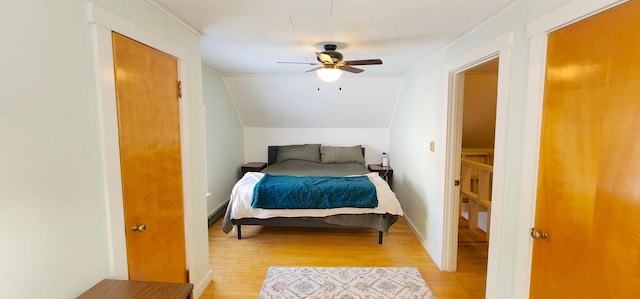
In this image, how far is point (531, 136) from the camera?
146 centimetres

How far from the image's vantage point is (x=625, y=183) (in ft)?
3.38

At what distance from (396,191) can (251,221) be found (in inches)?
97.2

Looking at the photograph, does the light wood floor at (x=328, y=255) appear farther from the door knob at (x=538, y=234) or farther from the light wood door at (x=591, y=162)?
the light wood door at (x=591, y=162)

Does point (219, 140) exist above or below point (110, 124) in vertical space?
below

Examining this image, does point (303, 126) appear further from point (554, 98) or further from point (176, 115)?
point (554, 98)

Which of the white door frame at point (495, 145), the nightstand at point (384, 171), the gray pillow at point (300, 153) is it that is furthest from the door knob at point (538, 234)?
the gray pillow at point (300, 153)

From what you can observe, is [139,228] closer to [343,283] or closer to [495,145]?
[343,283]

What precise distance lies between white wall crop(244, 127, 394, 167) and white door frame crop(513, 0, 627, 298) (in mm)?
3691

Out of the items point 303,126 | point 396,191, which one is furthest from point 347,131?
point 396,191

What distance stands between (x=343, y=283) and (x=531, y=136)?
1.88 m

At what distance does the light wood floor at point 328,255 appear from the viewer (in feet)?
8.03

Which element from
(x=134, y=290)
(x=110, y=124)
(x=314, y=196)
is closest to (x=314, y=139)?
(x=314, y=196)

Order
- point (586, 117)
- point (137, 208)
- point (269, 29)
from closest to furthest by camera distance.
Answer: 1. point (586, 117)
2. point (137, 208)
3. point (269, 29)

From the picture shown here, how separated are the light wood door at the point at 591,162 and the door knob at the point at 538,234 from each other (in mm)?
24
